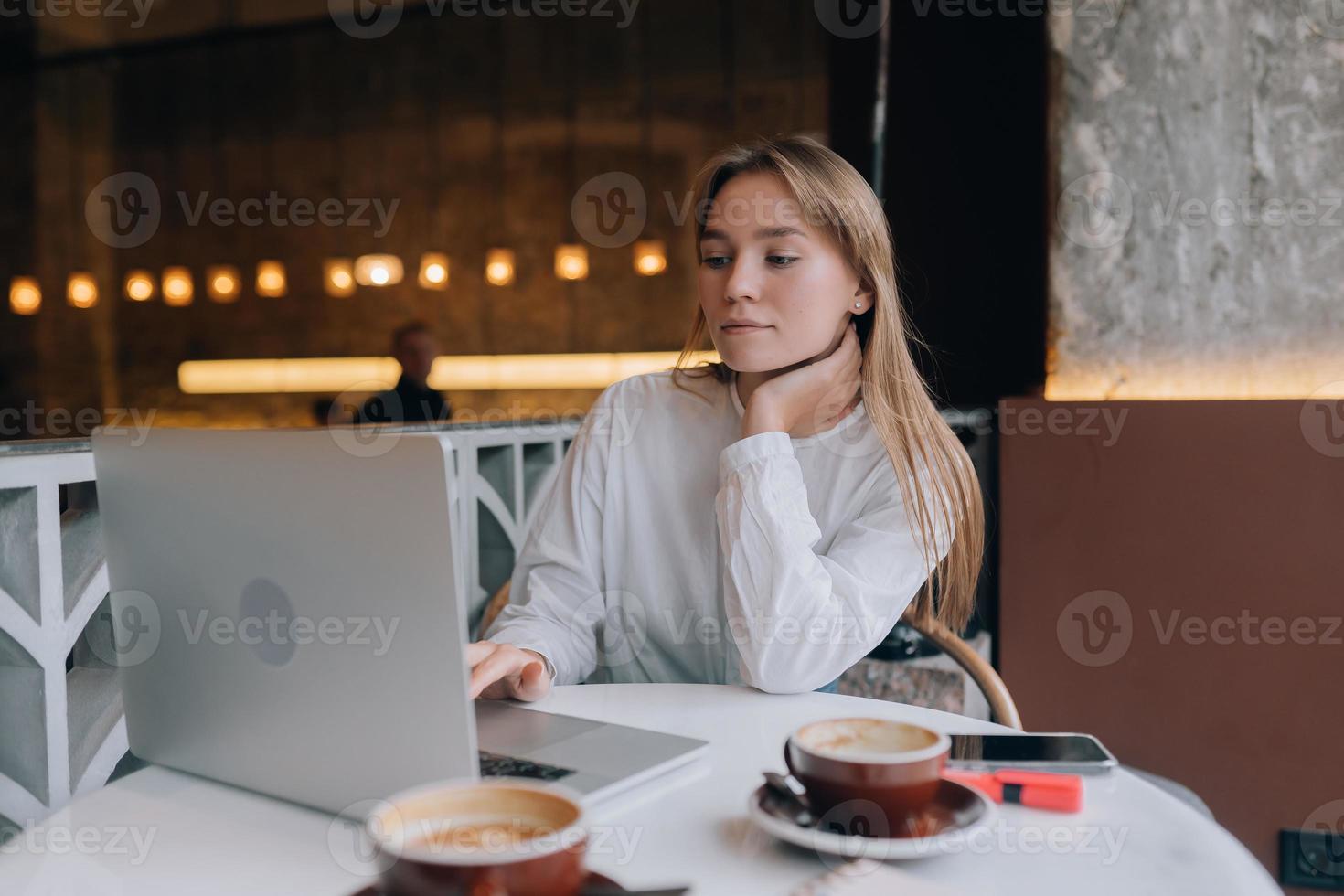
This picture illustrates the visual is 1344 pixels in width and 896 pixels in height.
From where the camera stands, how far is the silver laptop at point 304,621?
650 millimetres

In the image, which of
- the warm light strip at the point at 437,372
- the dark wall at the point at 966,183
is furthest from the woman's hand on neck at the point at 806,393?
the warm light strip at the point at 437,372

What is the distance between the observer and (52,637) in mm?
1297

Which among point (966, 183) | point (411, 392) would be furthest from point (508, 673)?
point (411, 392)

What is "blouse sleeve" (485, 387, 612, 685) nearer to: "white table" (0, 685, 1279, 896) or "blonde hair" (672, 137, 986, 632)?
"blonde hair" (672, 137, 986, 632)

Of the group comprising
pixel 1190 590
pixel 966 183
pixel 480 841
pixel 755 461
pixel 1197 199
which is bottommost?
pixel 1190 590

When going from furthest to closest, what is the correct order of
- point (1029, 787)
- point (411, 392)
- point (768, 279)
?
point (411, 392), point (768, 279), point (1029, 787)

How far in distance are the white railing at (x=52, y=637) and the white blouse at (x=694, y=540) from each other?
20.8 inches

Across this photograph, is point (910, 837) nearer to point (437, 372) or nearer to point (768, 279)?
point (768, 279)

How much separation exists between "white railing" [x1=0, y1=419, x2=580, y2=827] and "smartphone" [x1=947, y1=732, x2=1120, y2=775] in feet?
3.56

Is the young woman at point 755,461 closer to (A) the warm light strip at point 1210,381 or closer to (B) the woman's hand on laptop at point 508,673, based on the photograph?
(B) the woman's hand on laptop at point 508,673

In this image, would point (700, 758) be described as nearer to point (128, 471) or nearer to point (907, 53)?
point (128, 471)

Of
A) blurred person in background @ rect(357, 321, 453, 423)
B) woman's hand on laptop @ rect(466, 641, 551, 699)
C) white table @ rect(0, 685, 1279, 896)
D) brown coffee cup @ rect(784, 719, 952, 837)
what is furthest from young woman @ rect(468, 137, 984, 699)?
blurred person in background @ rect(357, 321, 453, 423)

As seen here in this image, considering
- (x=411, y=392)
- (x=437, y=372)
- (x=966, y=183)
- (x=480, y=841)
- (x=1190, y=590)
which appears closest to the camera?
(x=480, y=841)

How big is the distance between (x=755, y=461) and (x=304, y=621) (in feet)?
2.36
